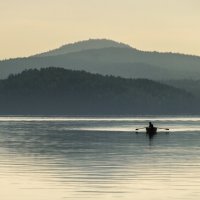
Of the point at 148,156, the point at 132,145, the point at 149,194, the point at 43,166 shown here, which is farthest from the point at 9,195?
the point at 132,145

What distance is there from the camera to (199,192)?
153 ft

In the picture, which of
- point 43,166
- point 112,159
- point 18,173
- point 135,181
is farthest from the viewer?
point 112,159

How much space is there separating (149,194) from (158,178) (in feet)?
25.6

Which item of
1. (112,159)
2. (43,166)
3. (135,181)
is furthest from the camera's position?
(112,159)

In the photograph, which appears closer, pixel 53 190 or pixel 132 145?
pixel 53 190

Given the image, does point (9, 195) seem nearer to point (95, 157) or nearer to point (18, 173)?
point (18, 173)

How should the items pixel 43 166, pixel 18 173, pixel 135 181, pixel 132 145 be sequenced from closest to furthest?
pixel 135 181 → pixel 18 173 → pixel 43 166 → pixel 132 145

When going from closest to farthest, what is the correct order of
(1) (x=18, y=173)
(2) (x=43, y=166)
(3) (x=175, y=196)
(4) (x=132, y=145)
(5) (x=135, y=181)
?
(3) (x=175, y=196), (5) (x=135, y=181), (1) (x=18, y=173), (2) (x=43, y=166), (4) (x=132, y=145)

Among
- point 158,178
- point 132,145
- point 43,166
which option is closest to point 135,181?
point 158,178

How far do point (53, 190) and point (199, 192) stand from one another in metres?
7.13

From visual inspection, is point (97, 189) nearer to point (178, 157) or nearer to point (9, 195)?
point (9, 195)

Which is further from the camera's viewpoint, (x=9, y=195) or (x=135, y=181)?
(x=135, y=181)

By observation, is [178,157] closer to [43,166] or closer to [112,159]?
[112,159]

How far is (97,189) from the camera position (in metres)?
47.8
